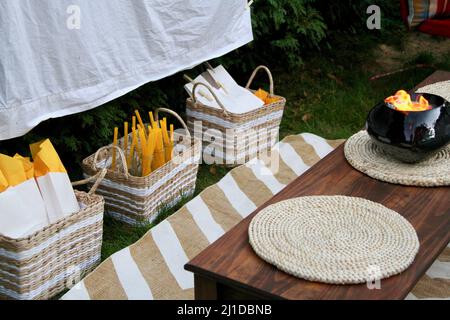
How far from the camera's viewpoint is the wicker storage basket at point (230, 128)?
3.91 meters

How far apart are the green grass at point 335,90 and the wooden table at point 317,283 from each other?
1.25 m

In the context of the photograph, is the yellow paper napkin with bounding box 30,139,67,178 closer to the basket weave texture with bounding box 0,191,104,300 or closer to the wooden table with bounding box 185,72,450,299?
the basket weave texture with bounding box 0,191,104,300

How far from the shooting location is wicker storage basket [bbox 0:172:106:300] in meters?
2.67

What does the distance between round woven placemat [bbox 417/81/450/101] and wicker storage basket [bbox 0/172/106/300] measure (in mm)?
1643

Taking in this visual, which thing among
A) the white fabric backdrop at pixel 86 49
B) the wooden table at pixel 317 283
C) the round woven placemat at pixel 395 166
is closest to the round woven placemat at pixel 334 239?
the wooden table at pixel 317 283

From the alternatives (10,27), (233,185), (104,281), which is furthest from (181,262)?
(10,27)

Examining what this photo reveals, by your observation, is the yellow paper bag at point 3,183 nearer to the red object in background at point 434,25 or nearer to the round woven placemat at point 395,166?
the round woven placemat at point 395,166

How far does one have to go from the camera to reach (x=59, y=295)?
2.92m

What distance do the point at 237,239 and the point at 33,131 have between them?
1503mm

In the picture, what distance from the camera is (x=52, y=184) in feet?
9.46

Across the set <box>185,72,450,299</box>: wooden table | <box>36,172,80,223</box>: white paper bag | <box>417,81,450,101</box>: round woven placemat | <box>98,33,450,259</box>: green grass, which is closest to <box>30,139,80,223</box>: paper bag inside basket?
<box>36,172,80,223</box>: white paper bag

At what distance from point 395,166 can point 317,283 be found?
876mm
